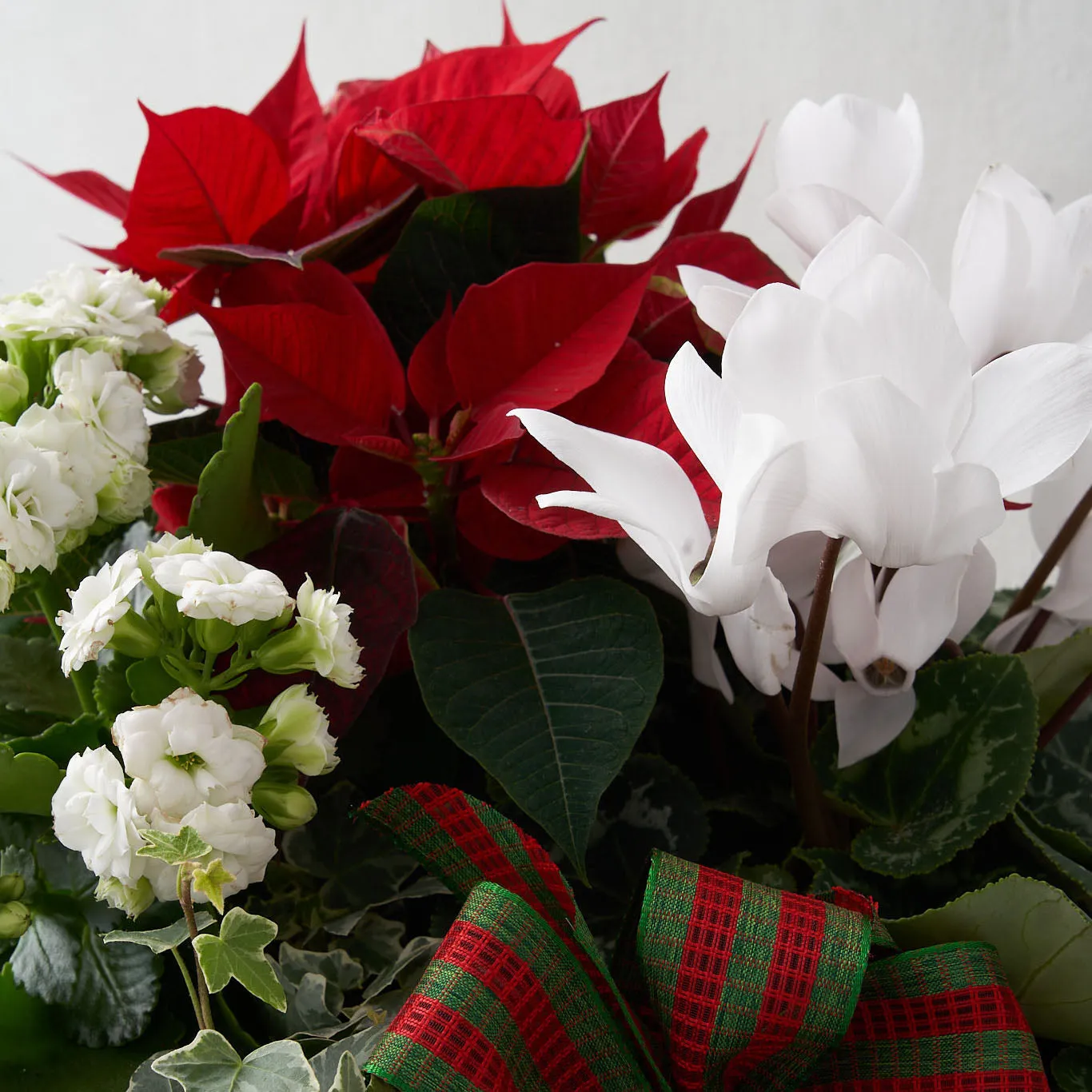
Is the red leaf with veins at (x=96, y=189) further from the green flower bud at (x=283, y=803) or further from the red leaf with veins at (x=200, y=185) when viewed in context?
the green flower bud at (x=283, y=803)

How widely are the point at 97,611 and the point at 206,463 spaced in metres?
0.16

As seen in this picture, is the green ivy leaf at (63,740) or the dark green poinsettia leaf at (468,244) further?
the dark green poinsettia leaf at (468,244)

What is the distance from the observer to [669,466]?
0.97ft

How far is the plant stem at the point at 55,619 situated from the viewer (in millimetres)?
397

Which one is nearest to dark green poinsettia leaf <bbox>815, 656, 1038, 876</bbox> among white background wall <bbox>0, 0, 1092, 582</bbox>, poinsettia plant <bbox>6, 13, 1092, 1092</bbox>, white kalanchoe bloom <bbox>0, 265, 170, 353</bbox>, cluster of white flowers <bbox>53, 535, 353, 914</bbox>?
poinsettia plant <bbox>6, 13, 1092, 1092</bbox>

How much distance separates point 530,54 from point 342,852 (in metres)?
0.37

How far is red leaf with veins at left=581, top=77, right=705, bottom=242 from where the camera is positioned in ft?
1.68

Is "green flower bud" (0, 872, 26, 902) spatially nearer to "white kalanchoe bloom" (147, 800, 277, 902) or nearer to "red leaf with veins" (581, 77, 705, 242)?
"white kalanchoe bloom" (147, 800, 277, 902)

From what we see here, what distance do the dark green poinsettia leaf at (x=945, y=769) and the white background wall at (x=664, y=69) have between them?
0.72 metres

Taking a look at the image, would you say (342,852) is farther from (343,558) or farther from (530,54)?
(530,54)

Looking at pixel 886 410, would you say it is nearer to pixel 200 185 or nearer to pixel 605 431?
pixel 605 431

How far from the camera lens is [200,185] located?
0.48 m

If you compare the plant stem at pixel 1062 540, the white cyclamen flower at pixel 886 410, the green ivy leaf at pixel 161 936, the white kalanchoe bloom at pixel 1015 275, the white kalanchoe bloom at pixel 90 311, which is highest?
the white kalanchoe bloom at pixel 1015 275

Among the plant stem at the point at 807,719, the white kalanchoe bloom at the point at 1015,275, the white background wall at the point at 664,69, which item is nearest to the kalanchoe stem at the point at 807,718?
the plant stem at the point at 807,719
